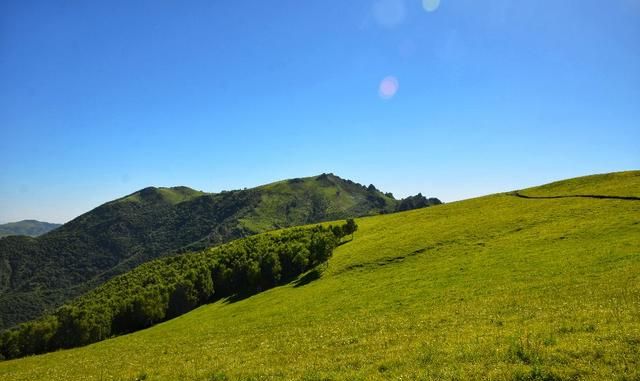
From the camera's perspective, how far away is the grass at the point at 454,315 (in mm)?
17609

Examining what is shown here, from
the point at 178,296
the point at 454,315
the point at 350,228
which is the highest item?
the point at 350,228

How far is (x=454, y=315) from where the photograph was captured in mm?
28641

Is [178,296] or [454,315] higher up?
[454,315]

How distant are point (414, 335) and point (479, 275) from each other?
22.3m

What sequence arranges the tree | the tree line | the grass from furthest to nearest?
the tree < the tree line < the grass

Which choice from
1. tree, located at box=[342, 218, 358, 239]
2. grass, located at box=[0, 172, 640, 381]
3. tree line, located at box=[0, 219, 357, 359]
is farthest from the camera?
tree, located at box=[342, 218, 358, 239]

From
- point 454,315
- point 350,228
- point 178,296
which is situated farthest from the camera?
point 350,228

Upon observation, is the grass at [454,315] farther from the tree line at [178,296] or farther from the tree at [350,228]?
the tree at [350,228]

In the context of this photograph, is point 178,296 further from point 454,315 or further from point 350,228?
point 454,315

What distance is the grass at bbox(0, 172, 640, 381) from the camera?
17.6 meters

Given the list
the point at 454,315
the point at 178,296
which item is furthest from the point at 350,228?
the point at 454,315

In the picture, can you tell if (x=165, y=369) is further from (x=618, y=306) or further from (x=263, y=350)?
(x=618, y=306)

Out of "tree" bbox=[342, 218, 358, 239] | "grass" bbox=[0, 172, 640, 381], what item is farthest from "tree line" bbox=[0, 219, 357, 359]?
"grass" bbox=[0, 172, 640, 381]

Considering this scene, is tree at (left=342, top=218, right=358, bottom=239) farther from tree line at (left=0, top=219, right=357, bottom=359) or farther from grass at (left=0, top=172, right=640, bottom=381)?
grass at (left=0, top=172, right=640, bottom=381)
